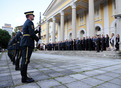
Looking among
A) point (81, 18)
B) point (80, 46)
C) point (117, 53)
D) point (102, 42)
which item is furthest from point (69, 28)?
point (117, 53)

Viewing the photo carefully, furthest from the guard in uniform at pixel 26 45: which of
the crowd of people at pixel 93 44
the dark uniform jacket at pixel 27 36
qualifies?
the crowd of people at pixel 93 44

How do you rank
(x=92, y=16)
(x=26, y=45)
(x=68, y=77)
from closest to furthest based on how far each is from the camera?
(x=26, y=45)
(x=68, y=77)
(x=92, y=16)

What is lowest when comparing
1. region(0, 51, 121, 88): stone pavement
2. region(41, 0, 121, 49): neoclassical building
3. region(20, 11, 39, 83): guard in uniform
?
region(0, 51, 121, 88): stone pavement

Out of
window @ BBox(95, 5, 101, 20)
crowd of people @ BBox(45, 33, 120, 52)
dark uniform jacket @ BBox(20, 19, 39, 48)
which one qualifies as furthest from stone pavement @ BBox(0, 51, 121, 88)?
window @ BBox(95, 5, 101, 20)

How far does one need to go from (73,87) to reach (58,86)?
340 mm

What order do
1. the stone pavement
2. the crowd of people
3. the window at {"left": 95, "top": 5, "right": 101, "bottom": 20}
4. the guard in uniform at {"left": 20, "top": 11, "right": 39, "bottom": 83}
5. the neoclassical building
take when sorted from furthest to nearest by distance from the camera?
the window at {"left": 95, "top": 5, "right": 101, "bottom": 20}, the neoclassical building, the crowd of people, the guard in uniform at {"left": 20, "top": 11, "right": 39, "bottom": 83}, the stone pavement

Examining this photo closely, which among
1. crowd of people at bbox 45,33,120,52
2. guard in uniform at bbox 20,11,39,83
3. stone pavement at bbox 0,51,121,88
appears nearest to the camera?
stone pavement at bbox 0,51,121,88

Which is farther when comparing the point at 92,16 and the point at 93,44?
the point at 92,16

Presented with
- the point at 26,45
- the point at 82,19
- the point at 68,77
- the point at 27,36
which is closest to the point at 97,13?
the point at 82,19

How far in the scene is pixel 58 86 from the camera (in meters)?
1.99

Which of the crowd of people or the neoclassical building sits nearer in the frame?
the crowd of people

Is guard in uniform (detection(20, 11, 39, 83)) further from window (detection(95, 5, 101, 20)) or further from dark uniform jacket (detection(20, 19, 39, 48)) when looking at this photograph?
window (detection(95, 5, 101, 20))

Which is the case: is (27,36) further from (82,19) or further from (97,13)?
(82,19)

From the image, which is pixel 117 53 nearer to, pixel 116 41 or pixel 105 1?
pixel 116 41
